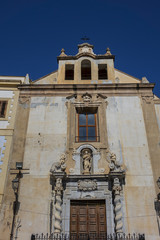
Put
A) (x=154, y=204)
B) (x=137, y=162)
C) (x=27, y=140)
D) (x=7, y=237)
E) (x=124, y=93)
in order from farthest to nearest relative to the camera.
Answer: (x=124, y=93), (x=27, y=140), (x=137, y=162), (x=154, y=204), (x=7, y=237)

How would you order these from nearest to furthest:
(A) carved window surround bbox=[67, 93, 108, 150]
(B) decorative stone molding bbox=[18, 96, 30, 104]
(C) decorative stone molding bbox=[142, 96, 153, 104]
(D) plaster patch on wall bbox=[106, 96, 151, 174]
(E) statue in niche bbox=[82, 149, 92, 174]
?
(E) statue in niche bbox=[82, 149, 92, 174]
(D) plaster patch on wall bbox=[106, 96, 151, 174]
(A) carved window surround bbox=[67, 93, 108, 150]
(C) decorative stone molding bbox=[142, 96, 153, 104]
(B) decorative stone molding bbox=[18, 96, 30, 104]

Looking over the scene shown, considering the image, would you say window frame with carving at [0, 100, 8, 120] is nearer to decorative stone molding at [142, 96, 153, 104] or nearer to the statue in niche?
the statue in niche

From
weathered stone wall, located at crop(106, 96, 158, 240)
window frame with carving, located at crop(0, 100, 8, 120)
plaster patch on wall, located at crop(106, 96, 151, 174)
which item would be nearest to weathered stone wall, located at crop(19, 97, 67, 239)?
window frame with carving, located at crop(0, 100, 8, 120)

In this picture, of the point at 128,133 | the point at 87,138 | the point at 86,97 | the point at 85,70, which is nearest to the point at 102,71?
the point at 85,70

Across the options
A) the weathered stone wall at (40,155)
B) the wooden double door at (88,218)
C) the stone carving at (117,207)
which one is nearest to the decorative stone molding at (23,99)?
the weathered stone wall at (40,155)

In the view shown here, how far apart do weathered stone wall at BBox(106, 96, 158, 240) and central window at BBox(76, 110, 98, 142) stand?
744 mm

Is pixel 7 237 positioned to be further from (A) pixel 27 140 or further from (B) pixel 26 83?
(B) pixel 26 83

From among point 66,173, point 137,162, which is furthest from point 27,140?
point 137,162

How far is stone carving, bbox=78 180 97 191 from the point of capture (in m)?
11.3

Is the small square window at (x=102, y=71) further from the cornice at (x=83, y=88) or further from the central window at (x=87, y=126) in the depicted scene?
the central window at (x=87, y=126)

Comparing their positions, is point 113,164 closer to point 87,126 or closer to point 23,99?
point 87,126

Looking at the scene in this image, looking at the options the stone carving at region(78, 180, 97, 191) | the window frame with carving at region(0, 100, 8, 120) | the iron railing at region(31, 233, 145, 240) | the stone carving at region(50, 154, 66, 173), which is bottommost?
the iron railing at region(31, 233, 145, 240)

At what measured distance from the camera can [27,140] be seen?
1278 centimetres

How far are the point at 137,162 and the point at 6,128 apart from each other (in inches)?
254
